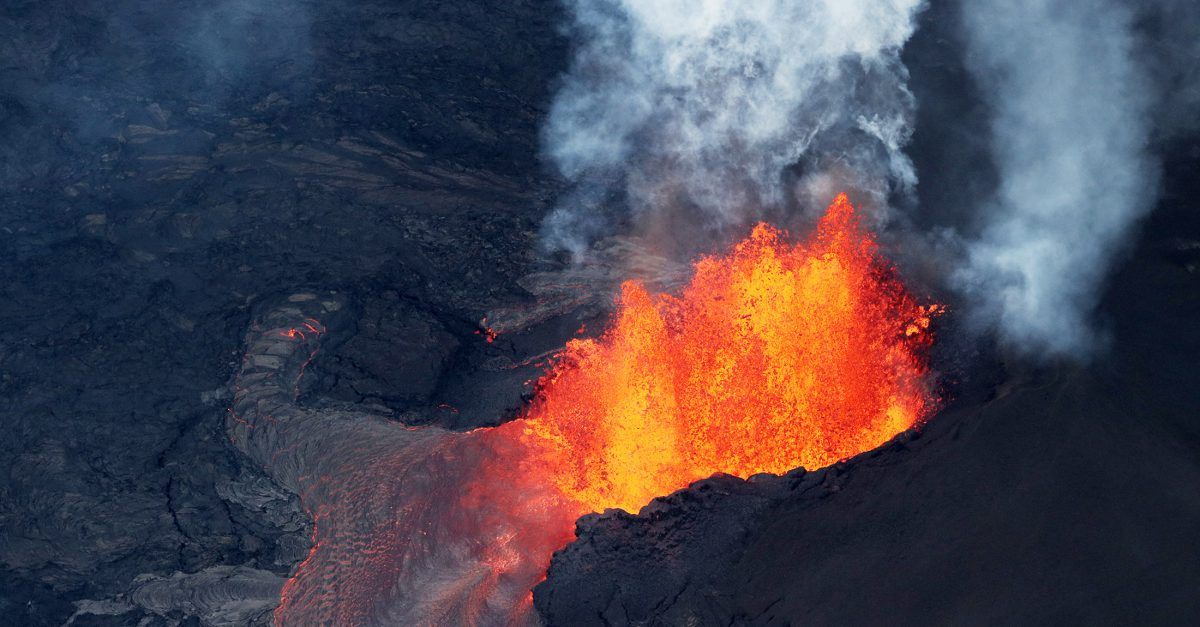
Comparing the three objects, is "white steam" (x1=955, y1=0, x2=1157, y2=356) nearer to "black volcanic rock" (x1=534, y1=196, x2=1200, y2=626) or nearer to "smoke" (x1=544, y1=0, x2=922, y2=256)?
"black volcanic rock" (x1=534, y1=196, x2=1200, y2=626)

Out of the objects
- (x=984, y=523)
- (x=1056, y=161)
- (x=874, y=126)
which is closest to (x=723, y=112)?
(x=874, y=126)

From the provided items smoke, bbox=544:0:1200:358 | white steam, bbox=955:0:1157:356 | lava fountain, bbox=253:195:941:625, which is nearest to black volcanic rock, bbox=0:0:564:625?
lava fountain, bbox=253:195:941:625

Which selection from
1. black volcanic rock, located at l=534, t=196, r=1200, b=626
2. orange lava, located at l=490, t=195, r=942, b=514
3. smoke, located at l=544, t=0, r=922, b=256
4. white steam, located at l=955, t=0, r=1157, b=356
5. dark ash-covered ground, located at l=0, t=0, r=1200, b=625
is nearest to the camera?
black volcanic rock, located at l=534, t=196, r=1200, b=626

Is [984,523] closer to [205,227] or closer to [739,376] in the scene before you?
[739,376]

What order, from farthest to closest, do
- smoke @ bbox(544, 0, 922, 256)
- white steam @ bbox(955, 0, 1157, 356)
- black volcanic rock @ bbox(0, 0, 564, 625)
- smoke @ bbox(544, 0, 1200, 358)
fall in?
smoke @ bbox(544, 0, 922, 256), black volcanic rock @ bbox(0, 0, 564, 625), smoke @ bbox(544, 0, 1200, 358), white steam @ bbox(955, 0, 1157, 356)

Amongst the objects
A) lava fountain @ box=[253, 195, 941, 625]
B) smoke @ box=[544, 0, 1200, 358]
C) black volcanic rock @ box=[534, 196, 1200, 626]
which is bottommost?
black volcanic rock @ box=[534, 196, 1200, 626]

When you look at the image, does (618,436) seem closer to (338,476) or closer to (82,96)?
(338,476)

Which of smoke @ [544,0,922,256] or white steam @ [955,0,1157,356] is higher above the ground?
smoke @ [544,0,922,256]
